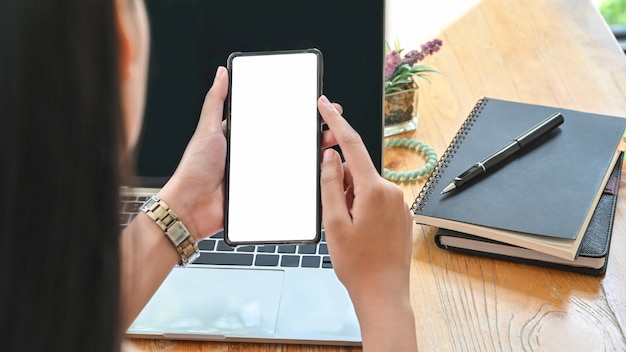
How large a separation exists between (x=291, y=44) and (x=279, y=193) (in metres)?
0.18

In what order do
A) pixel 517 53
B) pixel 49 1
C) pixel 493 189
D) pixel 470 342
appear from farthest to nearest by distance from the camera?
pixel 517 53
pixel 493 189
pixel 470 342
pixel 49 1

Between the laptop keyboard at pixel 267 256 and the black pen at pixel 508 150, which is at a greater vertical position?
the black pen at pixel 508 150

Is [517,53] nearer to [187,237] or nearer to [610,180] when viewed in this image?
[610,180]

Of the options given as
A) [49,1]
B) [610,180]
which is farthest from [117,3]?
[610,180]

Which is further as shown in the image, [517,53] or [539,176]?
[517,53]

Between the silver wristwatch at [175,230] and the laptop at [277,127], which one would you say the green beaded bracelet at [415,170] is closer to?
the laptop at [277,127]

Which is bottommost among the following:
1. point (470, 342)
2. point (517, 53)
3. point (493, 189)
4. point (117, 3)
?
point (470, 342)

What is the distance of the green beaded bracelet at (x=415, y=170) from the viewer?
0.93 meters

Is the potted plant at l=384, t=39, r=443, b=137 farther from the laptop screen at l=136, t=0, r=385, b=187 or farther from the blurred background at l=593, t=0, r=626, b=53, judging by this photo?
the blurred background at l=593, t=0, r=626, b=53

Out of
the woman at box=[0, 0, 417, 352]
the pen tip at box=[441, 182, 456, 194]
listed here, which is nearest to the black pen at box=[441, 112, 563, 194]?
the pen tip at box=[441, 182, 456, 194]

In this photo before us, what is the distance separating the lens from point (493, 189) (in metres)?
0.84

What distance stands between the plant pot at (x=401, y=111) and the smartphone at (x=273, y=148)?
0.82 ft

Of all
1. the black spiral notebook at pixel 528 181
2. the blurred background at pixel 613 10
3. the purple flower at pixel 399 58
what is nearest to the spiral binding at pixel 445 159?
the black spiral notebook at pixel 528 181

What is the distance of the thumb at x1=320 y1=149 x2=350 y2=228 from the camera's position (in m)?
0.67
